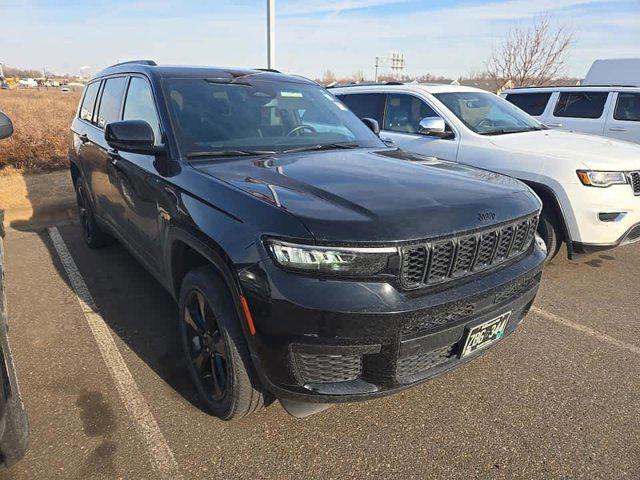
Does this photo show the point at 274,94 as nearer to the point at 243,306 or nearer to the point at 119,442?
the point at 243,306

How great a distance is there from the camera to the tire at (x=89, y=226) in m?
4.82

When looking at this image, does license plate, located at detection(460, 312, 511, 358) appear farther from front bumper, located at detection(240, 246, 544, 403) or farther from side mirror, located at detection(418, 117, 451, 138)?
side mirror, located at detection(418, 117, 451, 138)

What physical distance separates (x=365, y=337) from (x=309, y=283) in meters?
0.32

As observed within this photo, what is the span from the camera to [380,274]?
1.89 meters

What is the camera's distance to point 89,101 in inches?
188

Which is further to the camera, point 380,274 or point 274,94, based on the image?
point 274,94

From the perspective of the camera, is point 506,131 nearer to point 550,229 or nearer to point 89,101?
point 550,229

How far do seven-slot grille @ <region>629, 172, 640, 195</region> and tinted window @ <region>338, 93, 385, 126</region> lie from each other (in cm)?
306

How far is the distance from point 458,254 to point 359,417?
3.60 feet

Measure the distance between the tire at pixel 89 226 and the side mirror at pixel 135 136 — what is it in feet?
7.57

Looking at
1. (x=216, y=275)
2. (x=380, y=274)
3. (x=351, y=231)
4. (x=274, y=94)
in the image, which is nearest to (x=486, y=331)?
(x=380, y=274)

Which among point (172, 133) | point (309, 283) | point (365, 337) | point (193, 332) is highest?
point (172, 133)

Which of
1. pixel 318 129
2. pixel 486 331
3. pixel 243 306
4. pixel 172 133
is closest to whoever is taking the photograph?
pixel 243 306

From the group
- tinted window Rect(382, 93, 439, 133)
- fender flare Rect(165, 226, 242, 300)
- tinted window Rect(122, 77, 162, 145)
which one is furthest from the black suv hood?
tinted window Rect(382, 93, 439, 133)
